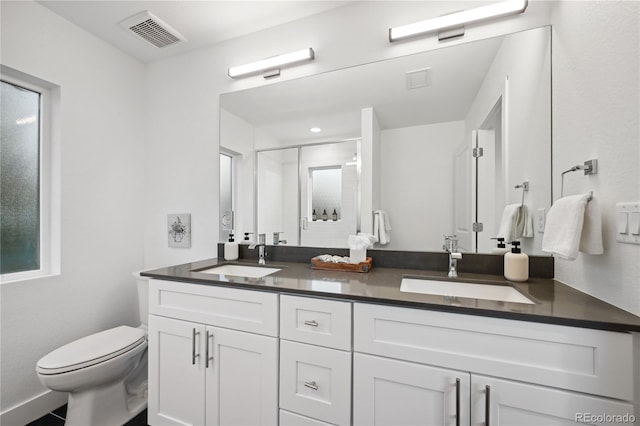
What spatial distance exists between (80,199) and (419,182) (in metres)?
2.16

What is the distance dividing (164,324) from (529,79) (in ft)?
7.00

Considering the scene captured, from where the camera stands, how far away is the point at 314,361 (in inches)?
41.3

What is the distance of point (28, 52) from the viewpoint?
1551mm

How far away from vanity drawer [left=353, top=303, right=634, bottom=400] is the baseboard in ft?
6.38

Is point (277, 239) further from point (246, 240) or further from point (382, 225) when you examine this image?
point (382, 225)

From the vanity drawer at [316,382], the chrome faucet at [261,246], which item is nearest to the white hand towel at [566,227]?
the vanity drawer at [316,382]

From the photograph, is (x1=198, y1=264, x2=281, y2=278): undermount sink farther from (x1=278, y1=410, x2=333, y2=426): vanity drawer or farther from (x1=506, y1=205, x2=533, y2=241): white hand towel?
(x1=506, y1=205, x2=533, y2=241): white hand towel

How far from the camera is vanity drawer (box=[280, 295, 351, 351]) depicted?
1.01 m

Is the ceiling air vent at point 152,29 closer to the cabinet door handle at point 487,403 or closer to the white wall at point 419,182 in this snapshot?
the white wall at point 419,182

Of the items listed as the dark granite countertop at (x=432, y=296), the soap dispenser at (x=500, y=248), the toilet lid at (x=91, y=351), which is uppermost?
the soap dispenser at (x=500, y=248)

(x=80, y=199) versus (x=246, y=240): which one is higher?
(x=80, y=199)

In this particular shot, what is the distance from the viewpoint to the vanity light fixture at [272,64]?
1.67m

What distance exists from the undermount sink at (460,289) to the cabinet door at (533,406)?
367 mm

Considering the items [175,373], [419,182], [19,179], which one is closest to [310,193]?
→ [419,182]
